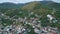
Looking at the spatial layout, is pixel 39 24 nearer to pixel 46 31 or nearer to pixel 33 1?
pixel 46 31

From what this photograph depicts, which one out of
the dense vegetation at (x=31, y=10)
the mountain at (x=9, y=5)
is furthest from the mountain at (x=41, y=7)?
the mountain at (x=9, y=5)

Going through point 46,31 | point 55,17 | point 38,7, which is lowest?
point 46,31

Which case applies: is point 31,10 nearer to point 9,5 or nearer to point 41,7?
point 41,7

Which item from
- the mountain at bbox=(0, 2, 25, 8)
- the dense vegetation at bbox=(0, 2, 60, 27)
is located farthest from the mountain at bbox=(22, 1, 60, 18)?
the mountain at bbox=(0, 2, 25, 8)

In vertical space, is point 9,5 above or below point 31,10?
above

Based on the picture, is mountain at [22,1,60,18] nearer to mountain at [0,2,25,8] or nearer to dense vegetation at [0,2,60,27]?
dense vegetation at [0,2,60,27]

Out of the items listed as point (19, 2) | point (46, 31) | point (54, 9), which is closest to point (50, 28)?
point (46, 31)

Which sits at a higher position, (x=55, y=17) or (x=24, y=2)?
(x=24, y=2)

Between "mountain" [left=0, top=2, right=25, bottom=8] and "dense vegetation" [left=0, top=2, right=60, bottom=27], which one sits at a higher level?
"mountain" [left=0, top=2, right=25, bottom=8]

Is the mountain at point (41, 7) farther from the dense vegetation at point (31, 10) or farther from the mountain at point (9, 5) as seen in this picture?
the mountain at point (9, 5)

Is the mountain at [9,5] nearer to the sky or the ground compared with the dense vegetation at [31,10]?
nearer to the sky

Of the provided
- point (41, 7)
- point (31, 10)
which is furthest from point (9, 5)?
point (41, 7)
